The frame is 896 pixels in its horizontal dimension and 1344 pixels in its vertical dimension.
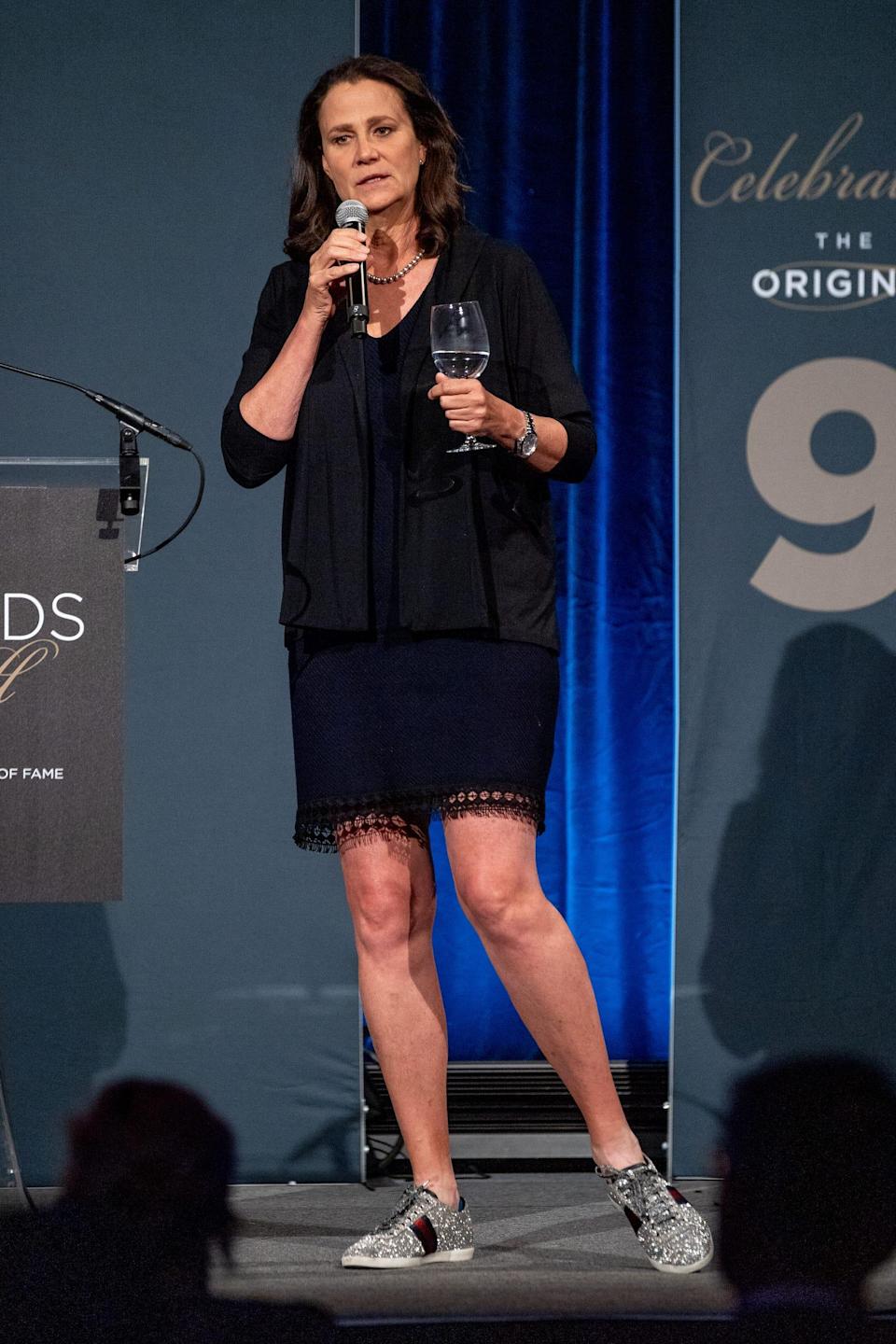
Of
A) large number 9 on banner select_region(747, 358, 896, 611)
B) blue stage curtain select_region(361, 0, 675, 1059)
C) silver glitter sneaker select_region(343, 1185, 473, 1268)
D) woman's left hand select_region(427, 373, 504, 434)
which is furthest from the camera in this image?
blue stage curtain select_region(361, 0, 675, 1059)

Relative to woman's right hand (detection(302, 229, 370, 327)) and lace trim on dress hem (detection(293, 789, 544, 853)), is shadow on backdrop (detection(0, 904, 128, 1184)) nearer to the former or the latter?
lace trim on dress hem (detection(293, 789, 544, 853))

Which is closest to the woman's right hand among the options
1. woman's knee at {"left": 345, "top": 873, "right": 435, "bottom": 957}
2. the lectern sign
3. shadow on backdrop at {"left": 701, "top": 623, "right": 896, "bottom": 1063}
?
the lectern sign

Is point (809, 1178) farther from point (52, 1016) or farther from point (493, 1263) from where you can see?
point (52, 1016)

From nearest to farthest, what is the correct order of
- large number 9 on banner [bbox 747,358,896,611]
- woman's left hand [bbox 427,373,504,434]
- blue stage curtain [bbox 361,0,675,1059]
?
woman's left hand [bbox 427,373,504,434], large number 9 on banner [bbox 747,358,896,611], blue stage curtain [bbox 361,0,675,1059]

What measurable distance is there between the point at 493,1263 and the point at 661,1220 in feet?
0.89

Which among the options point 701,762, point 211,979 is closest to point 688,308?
point 701,762

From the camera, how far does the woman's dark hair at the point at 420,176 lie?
234 centimetres

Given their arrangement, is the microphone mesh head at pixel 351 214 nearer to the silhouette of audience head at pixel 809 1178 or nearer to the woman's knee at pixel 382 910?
the woman's knee at pixel 382 910

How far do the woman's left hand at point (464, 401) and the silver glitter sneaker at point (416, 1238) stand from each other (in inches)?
44.4

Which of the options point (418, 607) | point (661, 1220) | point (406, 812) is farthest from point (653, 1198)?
point (418, 607)

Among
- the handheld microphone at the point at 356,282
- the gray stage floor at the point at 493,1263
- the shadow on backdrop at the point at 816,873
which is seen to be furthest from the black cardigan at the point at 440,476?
the shadow on backdrop at the point at 816,873

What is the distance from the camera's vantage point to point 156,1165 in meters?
2.78

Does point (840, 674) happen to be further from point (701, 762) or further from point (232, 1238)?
point (232, 1238)

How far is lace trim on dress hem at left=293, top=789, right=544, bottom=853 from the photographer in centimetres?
222
